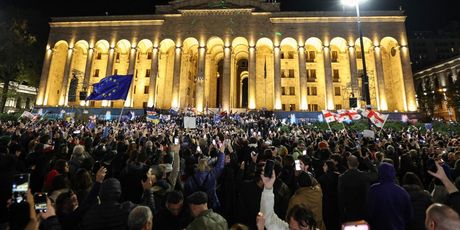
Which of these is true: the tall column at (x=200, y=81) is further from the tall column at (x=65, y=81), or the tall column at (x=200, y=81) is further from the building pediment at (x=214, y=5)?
the tall column at (x=65, y=81)

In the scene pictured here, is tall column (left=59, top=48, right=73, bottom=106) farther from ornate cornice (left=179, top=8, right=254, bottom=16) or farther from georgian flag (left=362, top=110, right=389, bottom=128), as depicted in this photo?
georgian flag (left=362, top=110, right=389, bottom=128)

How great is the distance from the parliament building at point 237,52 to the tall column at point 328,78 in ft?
0.48

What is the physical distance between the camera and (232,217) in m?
5.46

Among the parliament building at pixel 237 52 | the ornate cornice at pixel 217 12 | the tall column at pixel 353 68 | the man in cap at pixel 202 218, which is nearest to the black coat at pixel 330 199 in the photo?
the man in cap at pixel 202 218

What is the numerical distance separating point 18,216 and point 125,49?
4703cm

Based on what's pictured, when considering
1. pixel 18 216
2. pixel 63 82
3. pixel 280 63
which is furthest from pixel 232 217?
pixel 63 82

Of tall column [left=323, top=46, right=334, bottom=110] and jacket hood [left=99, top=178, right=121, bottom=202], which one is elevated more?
tall column [left=323, top=46, right=334, bottom=110]

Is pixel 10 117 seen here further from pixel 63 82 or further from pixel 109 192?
pixel 109 192

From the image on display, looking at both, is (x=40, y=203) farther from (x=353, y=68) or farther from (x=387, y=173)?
(x=353, y=68)

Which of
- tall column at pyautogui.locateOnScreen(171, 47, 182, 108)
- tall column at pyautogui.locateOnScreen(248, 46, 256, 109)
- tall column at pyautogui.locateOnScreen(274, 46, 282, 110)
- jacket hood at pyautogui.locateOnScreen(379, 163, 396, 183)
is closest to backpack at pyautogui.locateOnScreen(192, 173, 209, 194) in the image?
jacket hood at pyautogui.locateOnScreen(379, 163, 396, 183)

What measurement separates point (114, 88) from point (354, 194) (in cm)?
1209

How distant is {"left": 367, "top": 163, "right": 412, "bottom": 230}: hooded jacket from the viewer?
3.54 m

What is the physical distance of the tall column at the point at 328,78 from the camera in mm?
37562

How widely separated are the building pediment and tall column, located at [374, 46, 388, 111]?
17.9m
